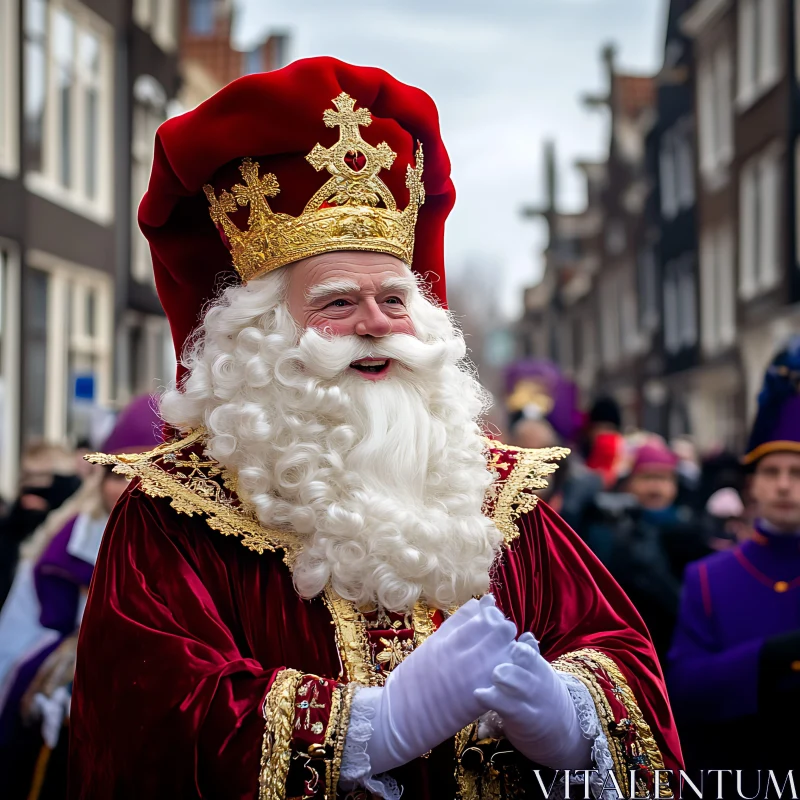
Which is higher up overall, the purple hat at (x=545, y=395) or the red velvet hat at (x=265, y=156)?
the purple hat at (x=545, y=395)

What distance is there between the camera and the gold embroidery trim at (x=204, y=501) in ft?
8.59

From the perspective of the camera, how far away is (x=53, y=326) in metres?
12.1

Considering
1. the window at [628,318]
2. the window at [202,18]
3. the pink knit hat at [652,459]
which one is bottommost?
the pink knit hat at [652,459]

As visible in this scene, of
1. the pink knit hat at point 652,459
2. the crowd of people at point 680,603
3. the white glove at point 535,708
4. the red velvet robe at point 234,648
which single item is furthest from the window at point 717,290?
the white glove at point 535,708

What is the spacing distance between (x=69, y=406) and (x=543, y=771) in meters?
10.7

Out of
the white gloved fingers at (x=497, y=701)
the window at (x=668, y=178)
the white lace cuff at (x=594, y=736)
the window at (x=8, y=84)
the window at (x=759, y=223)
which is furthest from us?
the window at (x=668, y=178)

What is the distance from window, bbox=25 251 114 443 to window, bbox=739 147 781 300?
9912 mm

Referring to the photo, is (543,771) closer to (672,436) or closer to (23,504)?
(23,504)

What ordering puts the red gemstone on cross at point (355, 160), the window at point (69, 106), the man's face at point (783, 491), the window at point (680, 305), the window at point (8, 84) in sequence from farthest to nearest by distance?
the window at point (680, 305) → the window at point (69, 106) → the window at point (8, 84) → the man's face at point (783, 491) → the red gemstone on cross at point (355, 160)

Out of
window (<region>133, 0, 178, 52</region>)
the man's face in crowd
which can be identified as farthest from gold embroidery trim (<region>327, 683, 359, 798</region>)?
window (<region>133, 0, 178, 52</region>)

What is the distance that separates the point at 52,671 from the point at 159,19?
13.7m

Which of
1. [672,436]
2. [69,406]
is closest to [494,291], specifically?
[672,436]

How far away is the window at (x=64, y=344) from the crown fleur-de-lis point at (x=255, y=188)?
24.4 feet

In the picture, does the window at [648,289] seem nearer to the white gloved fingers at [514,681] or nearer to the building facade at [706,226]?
the building facade at [706,226]
